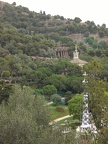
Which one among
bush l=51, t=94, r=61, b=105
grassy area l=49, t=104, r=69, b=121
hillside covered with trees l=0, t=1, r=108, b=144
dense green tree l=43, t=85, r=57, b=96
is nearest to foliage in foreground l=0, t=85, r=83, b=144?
hillside covered with trees l=0, t=1, r=108, b=144

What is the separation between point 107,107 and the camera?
11539 mm

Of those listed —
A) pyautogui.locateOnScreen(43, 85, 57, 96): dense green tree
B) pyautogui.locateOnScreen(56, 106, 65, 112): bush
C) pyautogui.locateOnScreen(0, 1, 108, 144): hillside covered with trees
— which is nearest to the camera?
Answer: pyautogui.locateOnScreen(0, 1, 108, 144): hillside covered with trees

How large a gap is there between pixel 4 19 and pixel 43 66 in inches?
1388

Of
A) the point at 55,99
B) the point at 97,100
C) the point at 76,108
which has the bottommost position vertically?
the point at 55,99

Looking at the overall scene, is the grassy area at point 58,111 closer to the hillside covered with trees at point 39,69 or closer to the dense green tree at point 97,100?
the hillside covered with trees at point 39,69

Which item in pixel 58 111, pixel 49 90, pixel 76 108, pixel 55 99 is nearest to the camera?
pixel 76 108

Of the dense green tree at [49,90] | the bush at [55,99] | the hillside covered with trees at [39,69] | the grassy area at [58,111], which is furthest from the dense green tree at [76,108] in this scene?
the dense green tree at [49,90]

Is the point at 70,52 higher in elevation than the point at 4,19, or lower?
lower

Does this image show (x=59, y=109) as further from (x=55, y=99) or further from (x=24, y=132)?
(x=24, y=132)

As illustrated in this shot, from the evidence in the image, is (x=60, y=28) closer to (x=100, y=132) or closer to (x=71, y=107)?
(x=71, y=107)

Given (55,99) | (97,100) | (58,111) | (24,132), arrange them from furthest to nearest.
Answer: (55,99), (58,111), (24,132), (97,100)

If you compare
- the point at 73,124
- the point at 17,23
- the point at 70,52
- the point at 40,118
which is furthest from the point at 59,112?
the point at 17,23

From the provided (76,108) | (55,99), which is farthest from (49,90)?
(76,108)

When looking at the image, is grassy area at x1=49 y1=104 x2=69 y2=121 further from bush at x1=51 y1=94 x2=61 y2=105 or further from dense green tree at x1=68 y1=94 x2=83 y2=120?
dense green tree at x1=68 y1=94 x2=83 y2=120
